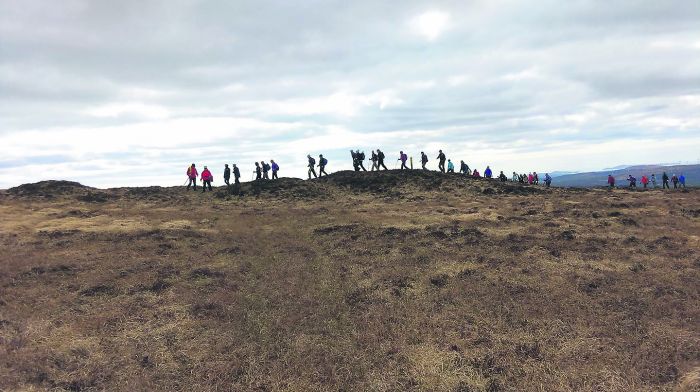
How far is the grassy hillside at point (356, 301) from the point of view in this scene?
14.7 m

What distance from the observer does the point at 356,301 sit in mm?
20859

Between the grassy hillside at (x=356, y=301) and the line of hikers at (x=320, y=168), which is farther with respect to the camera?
the line of hikers at (x=320, y=168)

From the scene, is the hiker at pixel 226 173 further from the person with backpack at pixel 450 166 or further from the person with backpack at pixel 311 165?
the person with backpack at pixel 450 166

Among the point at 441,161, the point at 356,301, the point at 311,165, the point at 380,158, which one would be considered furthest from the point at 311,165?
the point at 356,301

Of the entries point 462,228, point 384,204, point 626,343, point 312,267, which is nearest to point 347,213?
point 384,204

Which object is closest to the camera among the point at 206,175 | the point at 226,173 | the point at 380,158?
the point at 206,175

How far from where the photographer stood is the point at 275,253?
29391 millimetres

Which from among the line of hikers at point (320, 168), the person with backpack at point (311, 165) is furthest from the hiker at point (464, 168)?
the person with backpack at point (311, 165)

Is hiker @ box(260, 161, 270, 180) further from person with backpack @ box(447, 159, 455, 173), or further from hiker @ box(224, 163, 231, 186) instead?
person with backpack @ box(447, 159, 455, 173)

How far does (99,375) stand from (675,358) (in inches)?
803

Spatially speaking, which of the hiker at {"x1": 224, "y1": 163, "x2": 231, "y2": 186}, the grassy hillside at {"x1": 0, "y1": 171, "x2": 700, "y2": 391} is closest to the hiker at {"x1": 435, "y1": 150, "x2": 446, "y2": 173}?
the grassy hillside at {"x1": 0, "y1": 171, "x2": 700, "y2": 391}

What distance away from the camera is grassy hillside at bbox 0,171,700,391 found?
14.7 m

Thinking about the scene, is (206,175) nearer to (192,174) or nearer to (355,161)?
(192,174)

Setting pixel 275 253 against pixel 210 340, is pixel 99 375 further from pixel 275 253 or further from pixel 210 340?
pixel 275 253
